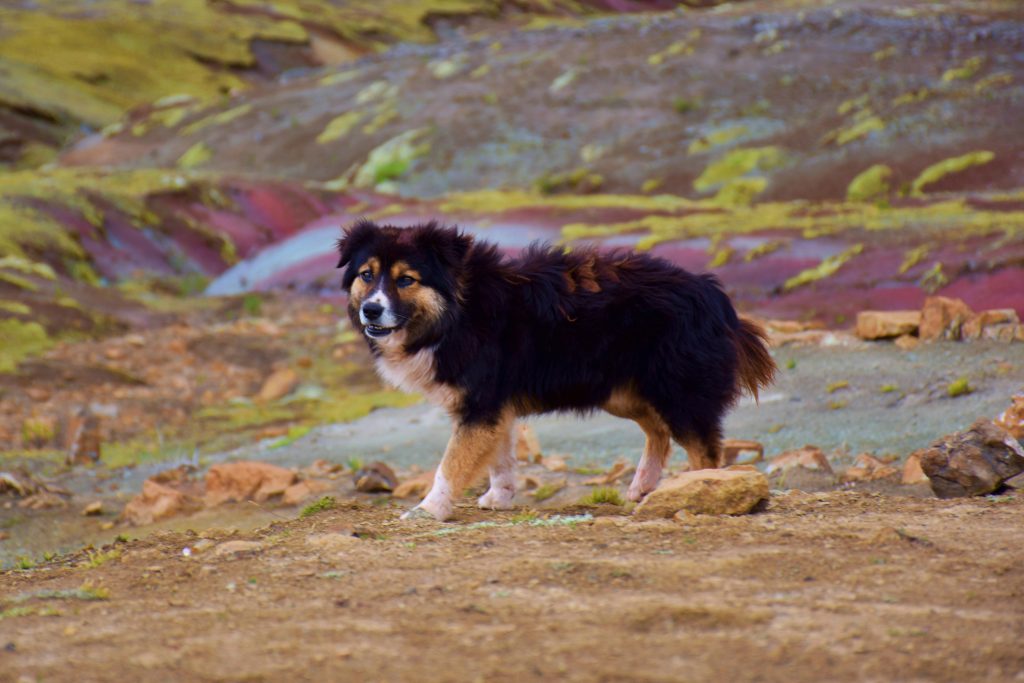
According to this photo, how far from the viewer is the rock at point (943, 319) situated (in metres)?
16.5

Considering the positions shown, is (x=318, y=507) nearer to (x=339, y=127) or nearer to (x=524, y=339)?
(x=524, y=339)

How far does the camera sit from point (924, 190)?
113 feet

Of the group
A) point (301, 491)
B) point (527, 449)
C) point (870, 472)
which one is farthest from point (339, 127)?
point (870, 472)

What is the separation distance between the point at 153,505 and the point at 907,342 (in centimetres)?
996

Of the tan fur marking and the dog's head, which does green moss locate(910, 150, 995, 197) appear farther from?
the tan fur marking

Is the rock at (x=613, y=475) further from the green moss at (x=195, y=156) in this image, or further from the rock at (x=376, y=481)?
the green moss at (x=195, y=156)

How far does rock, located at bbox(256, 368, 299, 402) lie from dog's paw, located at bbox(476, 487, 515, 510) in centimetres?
1276

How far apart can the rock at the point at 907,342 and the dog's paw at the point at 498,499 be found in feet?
29.3

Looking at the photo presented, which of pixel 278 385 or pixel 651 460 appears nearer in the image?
pixel 651 460

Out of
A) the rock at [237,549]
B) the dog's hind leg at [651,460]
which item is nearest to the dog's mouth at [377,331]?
the rock at [237,549]

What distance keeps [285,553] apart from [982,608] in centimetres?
371

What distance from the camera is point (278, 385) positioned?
22.0 meters

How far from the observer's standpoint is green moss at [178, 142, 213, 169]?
51.6 meters

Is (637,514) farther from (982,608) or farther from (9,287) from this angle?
(9,287)
